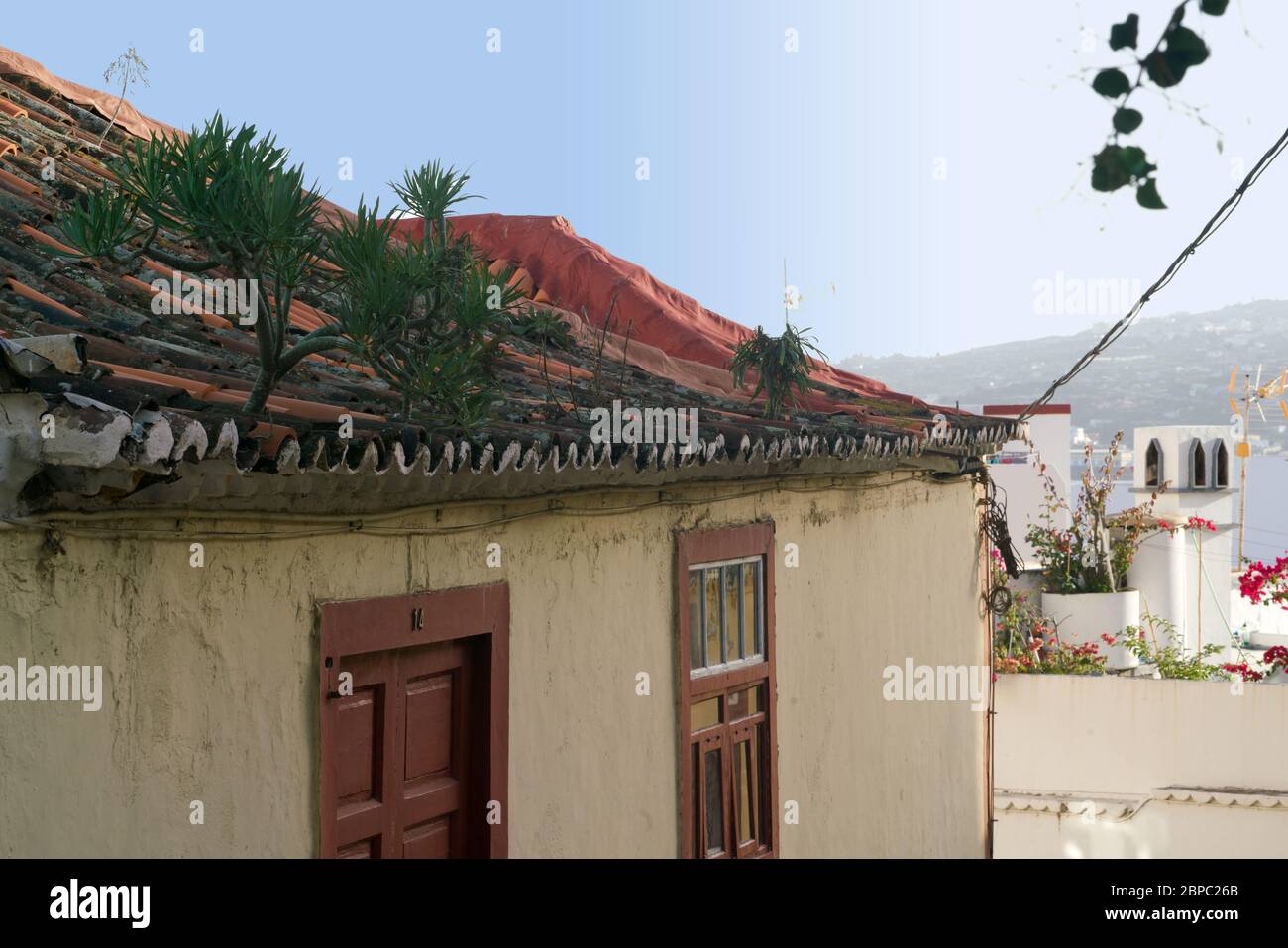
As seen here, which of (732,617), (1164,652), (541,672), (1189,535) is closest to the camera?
(541,672)

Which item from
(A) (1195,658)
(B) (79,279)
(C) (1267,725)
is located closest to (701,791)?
(B) (79,279)

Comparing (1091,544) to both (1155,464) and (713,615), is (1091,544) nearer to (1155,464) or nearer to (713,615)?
(1155,464)

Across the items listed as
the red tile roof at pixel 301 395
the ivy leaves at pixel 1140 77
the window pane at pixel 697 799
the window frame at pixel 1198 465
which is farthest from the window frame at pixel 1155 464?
the ivy leaves at pixel 1140 77

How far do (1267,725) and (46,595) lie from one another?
35.7 feet

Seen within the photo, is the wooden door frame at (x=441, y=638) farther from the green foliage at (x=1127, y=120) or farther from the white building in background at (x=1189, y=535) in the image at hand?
the white building in background at (x=1189, y=535)

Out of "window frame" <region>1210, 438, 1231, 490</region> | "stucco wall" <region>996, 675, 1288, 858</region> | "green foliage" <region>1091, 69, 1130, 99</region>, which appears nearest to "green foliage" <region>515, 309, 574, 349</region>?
"green foliage" <region>1091, 69, 1130, 99</region>

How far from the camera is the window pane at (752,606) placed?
22.6 feet

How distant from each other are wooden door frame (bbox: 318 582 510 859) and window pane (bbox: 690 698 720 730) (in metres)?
1.44

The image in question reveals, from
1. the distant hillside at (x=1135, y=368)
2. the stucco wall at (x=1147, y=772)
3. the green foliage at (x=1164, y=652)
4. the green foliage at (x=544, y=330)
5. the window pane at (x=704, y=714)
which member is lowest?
the stucco wall at (x=1147, y=772)

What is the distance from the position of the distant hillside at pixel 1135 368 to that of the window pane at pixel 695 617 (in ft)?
157

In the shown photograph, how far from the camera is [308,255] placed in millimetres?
3701

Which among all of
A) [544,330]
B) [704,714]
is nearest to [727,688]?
[704,714]

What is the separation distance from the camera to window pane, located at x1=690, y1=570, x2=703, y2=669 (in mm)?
6500

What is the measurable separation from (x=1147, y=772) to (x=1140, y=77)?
35.8 feet
